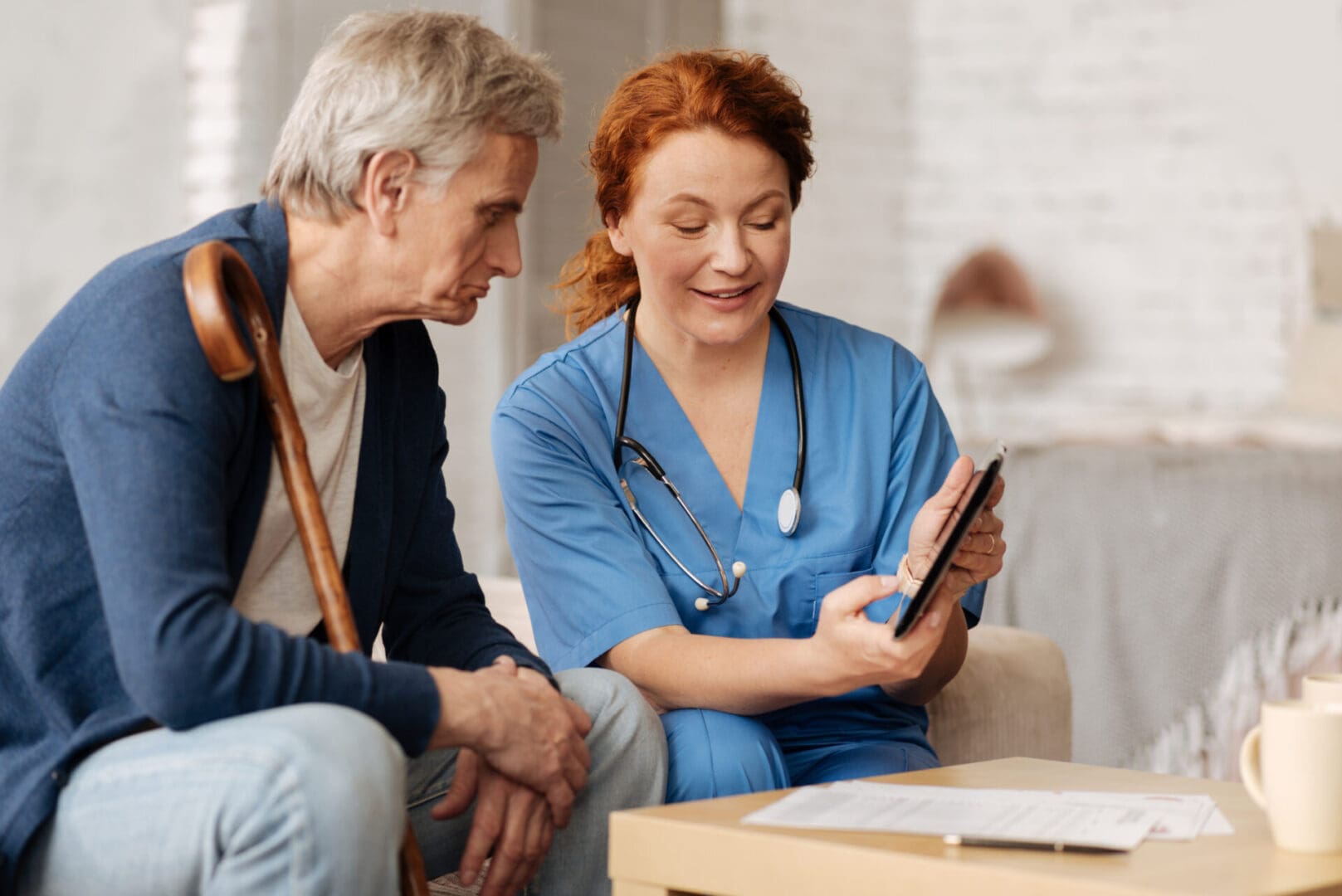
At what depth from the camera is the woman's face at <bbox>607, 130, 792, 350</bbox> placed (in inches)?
67.0

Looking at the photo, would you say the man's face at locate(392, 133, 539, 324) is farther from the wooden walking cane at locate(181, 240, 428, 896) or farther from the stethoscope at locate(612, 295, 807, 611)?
the stethoscope at locate(612, 295, 807, 611)

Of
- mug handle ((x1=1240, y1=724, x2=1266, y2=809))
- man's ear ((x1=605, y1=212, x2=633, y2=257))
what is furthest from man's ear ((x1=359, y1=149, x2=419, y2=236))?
mug handle ((x1=1240, y1=724, x2=1266, y2=809))

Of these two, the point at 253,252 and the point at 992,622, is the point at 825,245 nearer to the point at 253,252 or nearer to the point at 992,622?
the point at 992,622

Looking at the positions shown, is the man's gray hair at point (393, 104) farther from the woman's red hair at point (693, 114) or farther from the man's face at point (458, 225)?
the woman's red hair at point (693, 114)

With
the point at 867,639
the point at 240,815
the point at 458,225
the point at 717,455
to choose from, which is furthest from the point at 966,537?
the point at 240,815

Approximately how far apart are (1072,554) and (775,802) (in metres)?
1.74

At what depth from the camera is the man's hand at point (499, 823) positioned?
1.34 meters

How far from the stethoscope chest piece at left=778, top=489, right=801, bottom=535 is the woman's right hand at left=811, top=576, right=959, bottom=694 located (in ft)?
0.82

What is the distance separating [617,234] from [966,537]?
62cm

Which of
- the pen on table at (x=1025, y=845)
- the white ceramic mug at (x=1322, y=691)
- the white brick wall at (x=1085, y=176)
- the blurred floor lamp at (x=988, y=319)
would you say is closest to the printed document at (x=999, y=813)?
the pen on table at (x=1025, y=845)

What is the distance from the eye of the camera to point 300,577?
1.38 m

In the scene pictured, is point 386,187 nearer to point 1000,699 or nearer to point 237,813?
point 237,813

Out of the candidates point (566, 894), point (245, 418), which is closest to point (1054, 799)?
point (566, 894)

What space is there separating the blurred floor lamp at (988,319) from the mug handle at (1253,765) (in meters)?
4.00
